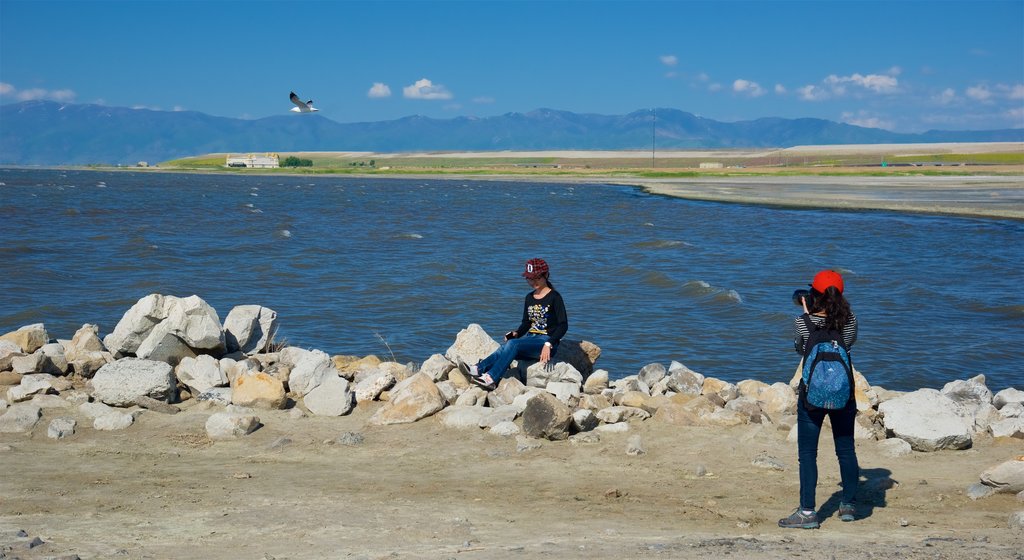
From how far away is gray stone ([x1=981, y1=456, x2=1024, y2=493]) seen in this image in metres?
7.07

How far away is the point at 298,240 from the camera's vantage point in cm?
3425

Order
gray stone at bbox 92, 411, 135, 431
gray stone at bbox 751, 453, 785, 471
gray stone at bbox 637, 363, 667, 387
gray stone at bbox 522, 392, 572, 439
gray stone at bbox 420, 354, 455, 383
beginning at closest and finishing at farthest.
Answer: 1. gray stone at bbox 751, 453, 785, 471
2. gray stone at bbox 522, 392, 572, 439
3. gray stone at bbox 92, 411, 135, 431
4. gray stone at bbox 420, 354, 455, 383
5. gray stone at bbox 637, 363, 667, 387

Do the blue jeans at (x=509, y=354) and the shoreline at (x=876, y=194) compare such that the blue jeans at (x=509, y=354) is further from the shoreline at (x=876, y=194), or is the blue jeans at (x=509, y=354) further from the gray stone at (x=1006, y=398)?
the shoreline at (x=876, y=194)

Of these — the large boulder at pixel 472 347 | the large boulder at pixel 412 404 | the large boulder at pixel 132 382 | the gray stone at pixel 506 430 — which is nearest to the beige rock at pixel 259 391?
the large boulder at pixel 132 382

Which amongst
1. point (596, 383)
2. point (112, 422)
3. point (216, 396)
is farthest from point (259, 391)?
point (596, 383)

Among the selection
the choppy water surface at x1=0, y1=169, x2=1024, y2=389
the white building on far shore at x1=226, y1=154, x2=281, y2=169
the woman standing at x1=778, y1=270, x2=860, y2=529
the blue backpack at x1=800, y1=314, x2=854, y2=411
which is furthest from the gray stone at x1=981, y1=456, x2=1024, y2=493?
the white building on far shore at x1=226, y1=154, x2=281, y2=169

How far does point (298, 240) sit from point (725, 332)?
20350 mm

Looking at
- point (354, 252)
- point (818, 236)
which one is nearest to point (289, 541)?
point (354, 252)

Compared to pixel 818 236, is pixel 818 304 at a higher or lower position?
higher

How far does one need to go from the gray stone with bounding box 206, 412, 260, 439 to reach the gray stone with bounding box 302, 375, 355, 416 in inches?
31.5

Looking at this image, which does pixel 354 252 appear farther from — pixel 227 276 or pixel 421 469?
pixel 421 469

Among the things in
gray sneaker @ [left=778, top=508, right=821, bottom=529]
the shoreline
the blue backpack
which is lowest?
the shoreline

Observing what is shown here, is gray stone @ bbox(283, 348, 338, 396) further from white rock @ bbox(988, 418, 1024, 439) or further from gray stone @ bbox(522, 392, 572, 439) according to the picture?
white rock @ bbox(988, 418, 1024, 439)

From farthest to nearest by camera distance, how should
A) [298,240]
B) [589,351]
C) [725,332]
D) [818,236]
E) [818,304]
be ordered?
[818,236], [298,240], [725,332], [589,351], [818,304]
